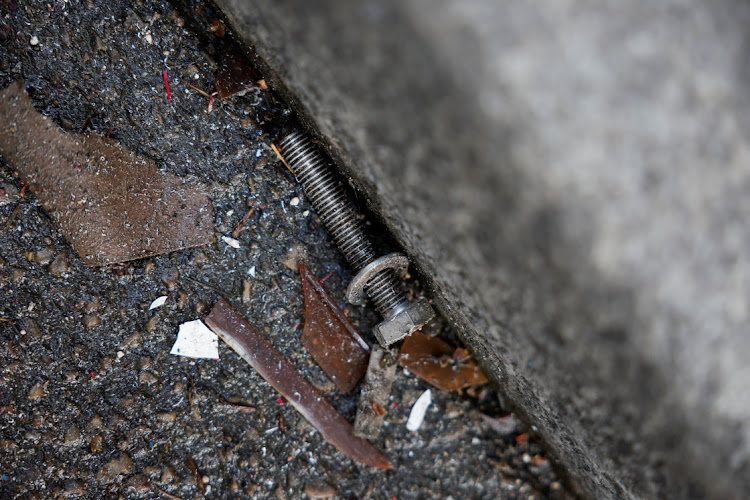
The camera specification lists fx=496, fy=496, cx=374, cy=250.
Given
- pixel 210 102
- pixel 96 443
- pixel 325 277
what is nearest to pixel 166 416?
pixel 96 443

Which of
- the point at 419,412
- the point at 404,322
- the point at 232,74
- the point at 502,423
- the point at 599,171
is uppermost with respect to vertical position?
the point at 232,74

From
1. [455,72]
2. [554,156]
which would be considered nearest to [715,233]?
[554,156]

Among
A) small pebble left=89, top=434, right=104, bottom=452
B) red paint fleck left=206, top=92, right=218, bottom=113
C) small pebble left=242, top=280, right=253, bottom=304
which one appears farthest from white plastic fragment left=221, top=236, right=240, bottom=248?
small pebble left=89, top=434, right=104, bottom=452

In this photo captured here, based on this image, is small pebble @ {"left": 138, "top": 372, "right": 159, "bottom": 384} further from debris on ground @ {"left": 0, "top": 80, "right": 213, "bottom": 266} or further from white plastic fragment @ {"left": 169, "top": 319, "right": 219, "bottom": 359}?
debris on ground @ {"left": 0, "top": 80, "right": 213, "bottom": 266}

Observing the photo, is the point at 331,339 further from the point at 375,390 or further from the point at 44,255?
the point at 44,255

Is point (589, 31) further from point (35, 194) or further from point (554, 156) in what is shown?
point (35, 194)

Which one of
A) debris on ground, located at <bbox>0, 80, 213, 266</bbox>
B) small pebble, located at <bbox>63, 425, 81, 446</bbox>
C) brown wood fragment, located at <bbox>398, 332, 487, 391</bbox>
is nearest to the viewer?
debris on ground, located at <bbox>0, 80, 213, 266</bbox>

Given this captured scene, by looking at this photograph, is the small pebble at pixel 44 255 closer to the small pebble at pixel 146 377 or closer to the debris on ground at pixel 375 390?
the small pebble at pixel 146 377
